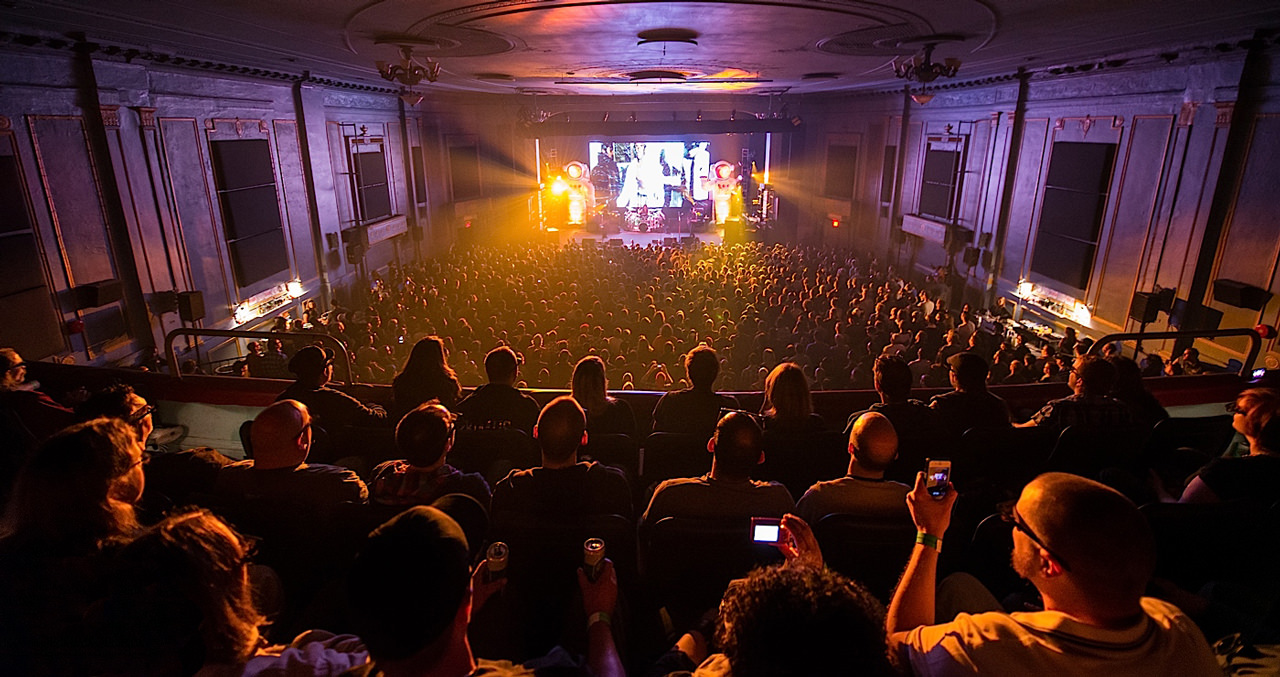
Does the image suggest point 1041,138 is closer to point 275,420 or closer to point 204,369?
point 275,420

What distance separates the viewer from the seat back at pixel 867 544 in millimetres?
2578

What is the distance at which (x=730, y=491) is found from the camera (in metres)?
2.86

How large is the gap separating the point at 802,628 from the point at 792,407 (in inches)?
103

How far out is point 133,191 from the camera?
24.9ft

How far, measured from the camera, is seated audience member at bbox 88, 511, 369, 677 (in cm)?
171

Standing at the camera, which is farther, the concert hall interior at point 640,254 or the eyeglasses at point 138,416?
the concert hall interior at point 640,254

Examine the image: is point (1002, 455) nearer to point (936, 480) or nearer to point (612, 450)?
point (936, 480)

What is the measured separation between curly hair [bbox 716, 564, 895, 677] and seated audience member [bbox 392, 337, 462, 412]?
11.3 ft

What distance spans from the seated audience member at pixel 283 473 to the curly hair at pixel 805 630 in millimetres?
2115

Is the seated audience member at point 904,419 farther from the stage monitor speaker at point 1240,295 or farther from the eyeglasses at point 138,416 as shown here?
the stage monitor speaker at point 1240,295

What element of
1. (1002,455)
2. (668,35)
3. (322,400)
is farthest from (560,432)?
(668,35)

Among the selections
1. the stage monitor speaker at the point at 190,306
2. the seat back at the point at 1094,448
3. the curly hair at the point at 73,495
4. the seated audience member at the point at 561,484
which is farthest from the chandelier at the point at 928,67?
the stage monitor speaker at the point at 190,306

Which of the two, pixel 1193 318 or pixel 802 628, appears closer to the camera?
pixel 802 628

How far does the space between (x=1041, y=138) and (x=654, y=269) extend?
7.22m
